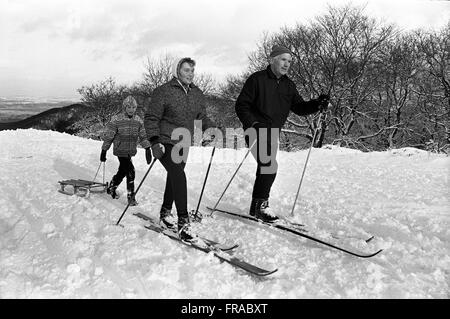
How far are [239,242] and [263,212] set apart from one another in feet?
2.57

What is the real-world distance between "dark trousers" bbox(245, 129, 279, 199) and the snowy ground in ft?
1.96

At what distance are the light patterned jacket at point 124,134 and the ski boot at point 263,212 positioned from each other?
2.70 metres

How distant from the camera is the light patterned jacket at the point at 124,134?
268 inches

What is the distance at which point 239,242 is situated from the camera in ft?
14.8

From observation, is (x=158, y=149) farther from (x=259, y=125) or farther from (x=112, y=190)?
(x=112, y=190)

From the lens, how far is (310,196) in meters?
6.78

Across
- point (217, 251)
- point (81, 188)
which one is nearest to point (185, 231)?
point (217, 251)

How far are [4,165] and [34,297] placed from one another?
27.8 ft

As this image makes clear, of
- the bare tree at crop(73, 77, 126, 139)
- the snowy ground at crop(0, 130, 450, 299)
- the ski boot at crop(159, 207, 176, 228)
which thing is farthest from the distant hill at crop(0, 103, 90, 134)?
the ski boot at crop(159, 207, 176, 228)

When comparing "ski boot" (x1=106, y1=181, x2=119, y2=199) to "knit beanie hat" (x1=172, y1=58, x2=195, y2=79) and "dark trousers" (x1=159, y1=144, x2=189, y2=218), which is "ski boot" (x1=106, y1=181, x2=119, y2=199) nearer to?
"dark trousers" (x1=159, y1=144, x2=189, y2=218)

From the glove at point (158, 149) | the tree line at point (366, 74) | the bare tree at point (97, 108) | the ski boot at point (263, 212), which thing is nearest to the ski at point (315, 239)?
the ski boot at point (263, 212)

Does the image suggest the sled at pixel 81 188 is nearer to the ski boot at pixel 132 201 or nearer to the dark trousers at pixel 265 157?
the ski boot at pixel 132 201
